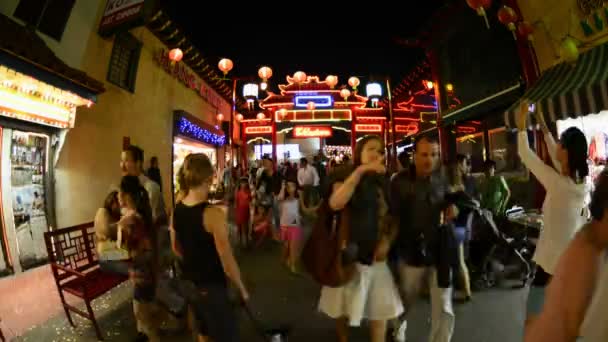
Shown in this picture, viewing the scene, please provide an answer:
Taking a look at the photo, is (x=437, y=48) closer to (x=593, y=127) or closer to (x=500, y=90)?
(x=500, y=90)

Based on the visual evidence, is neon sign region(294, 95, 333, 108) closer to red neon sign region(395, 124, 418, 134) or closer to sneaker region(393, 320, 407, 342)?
red neon sign region(395, 124, 418, 134)

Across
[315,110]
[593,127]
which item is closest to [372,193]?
[593,127]

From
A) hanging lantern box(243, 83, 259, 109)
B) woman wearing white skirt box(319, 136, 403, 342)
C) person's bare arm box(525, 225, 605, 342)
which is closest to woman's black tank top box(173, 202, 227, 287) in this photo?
woman wearing white skirt box(319, 136, 403, 342)

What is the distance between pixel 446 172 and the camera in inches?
151

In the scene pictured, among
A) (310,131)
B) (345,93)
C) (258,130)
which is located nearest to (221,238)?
(345,93)

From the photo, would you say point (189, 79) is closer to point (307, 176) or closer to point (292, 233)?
point (307, 176)

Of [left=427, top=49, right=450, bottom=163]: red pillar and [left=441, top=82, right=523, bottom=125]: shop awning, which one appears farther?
[left=427, top=49, right=450, bottom=163]: red pillar

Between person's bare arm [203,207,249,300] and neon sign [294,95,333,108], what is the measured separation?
1863 cm

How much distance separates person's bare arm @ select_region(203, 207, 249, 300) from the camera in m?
2.64

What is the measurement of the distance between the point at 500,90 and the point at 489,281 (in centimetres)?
545

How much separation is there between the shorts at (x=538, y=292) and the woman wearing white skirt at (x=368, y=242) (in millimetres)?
1080

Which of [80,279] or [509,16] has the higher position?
[509,16]

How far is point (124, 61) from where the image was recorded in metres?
8.82

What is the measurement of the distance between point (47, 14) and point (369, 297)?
662 centimetres
